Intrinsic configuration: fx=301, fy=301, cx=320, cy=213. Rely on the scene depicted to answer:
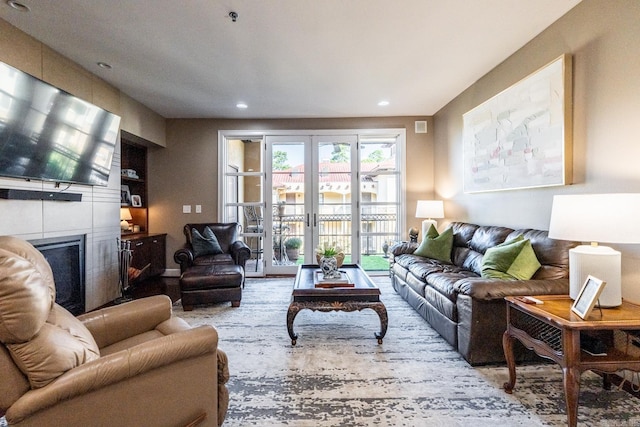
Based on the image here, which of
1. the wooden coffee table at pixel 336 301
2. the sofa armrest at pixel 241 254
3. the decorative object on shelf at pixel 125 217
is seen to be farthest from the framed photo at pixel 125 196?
the wooden coffee table at pixel 336 301

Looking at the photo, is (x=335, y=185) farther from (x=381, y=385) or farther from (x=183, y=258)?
(x=381, y=385)

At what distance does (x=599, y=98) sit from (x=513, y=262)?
132 centimetres

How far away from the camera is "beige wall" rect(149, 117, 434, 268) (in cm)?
508

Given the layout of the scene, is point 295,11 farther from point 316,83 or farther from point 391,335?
point 391,335

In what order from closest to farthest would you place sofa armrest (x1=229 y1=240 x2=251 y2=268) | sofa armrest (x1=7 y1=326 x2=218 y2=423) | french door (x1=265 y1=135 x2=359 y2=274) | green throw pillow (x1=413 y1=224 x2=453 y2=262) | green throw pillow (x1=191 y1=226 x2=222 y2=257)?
1. sofa armrest (x1=7 y1=326 x2=218 y2=423)
2. green throw pillow (x1=413 y1=224 x2=453 y2=262)
3. sofa armrest (x1=229 y1=240 x2=251 y2=268)
4. green throw pillow (x1=191 y1=226 x2=222 y2=257)
5. french door (x1=265 y1=135 x2=359 y2=274)

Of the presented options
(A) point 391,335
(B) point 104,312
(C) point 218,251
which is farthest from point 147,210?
(A) point 391,335

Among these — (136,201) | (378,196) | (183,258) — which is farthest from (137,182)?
(378,196)

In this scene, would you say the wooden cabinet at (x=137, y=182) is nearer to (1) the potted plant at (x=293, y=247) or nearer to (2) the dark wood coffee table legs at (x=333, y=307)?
(1) the potted plant at (x=293, y=247)

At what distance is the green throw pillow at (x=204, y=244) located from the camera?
4.17 m

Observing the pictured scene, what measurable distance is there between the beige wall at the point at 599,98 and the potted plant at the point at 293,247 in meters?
3.18

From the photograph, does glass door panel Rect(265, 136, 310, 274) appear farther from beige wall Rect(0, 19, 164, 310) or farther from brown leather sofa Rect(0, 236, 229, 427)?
brown leather sofa Rect(0, 236, 229, 427)

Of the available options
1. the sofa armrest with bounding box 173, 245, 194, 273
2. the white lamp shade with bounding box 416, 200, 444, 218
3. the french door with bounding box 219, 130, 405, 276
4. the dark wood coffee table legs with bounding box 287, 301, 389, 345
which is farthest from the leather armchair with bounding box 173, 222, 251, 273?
the white lamp shade with bounding box 416, 200, 444, 218

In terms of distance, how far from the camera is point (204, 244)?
166 inches

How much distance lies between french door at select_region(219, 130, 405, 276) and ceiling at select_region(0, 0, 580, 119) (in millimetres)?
1080
